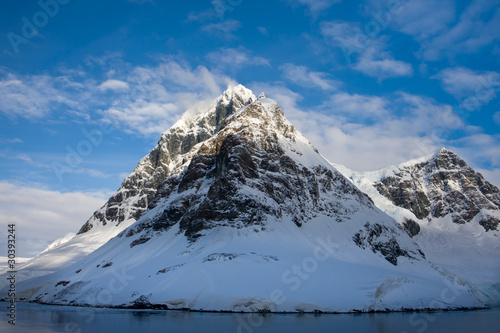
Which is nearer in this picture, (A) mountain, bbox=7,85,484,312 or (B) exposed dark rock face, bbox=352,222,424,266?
(A) mountain, bbox=7,85,484,312

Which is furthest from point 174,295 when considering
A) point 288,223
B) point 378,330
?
point 288,223

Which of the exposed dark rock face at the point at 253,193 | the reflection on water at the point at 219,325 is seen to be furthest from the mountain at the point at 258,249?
the reflection on water at the point at 219,325

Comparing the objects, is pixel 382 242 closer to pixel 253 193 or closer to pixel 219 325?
pixel 253 193

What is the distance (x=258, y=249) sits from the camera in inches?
5133

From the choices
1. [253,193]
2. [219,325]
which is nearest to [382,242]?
[253,193]

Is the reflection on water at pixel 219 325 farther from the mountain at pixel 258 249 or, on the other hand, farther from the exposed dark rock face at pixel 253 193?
the exposed dark rock face at pixel 253 193

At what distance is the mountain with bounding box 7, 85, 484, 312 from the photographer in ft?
346

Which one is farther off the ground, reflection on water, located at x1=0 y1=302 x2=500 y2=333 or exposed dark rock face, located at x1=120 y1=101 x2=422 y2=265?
exposed dark rock face, located at x1=120 y1=101 x2=422 y2=265

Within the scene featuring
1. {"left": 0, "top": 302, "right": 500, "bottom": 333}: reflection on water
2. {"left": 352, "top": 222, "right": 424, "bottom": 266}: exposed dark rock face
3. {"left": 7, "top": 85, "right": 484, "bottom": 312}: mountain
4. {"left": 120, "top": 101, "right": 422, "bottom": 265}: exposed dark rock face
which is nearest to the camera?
{"left": 0, "top": 302, "right": 500, "bottom": 333}: reflection on water

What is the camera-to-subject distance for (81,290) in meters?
129

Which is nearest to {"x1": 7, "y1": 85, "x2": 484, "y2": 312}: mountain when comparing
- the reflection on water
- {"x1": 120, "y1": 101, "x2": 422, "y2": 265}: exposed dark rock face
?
{"x1": 120, "y1": 101, "x2": 422, "y2": 265}: exposed dark rock face

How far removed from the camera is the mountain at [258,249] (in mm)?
105312

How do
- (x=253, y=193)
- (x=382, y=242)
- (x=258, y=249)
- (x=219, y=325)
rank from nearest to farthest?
(x=219, y=325) < (x=258, y=249) < (x=253, y=193) < (x=382, y=242)

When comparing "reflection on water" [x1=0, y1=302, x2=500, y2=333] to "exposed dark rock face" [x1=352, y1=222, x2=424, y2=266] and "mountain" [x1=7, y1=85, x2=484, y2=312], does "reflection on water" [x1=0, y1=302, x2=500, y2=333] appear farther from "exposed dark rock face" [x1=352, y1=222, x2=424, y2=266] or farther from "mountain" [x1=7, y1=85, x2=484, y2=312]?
"exposed dark rock face" [x1=352, y1=222, x2=424, y2=266]
